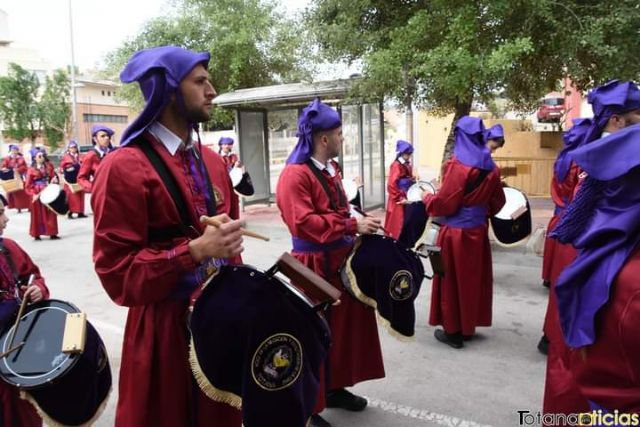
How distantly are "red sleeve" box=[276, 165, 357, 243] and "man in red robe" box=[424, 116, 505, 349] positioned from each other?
1507mm

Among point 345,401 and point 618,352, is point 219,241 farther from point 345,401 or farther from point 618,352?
point 345,401

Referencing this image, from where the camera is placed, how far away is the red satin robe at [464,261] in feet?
14.9

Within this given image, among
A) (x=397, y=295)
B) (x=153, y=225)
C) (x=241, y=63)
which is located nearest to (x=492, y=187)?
(x=397, y=295)

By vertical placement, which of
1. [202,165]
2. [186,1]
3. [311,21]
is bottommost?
[202,165]

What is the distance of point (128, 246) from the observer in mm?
1896

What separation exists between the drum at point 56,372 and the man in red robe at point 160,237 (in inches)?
10.2

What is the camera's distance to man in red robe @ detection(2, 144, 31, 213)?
15031 millimetres

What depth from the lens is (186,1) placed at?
1645cm

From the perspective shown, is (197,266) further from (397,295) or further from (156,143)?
(397,295)

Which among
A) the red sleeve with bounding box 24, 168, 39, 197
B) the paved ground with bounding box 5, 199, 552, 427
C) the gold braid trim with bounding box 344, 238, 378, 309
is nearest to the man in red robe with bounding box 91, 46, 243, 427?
the paved ground with bounding box 5, 199, 552, 427

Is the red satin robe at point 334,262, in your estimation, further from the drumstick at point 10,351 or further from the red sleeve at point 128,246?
the drumstick at point 10,351

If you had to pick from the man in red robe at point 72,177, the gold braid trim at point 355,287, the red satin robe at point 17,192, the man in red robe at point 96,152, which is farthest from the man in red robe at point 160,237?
the red satin robe at point 17,192

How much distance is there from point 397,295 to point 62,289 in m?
5.47

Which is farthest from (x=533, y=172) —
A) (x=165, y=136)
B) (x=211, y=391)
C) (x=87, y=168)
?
(x=211, y=391)
